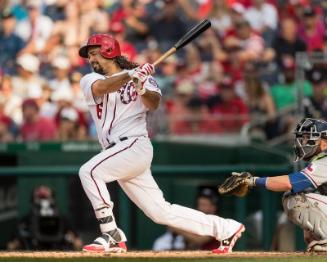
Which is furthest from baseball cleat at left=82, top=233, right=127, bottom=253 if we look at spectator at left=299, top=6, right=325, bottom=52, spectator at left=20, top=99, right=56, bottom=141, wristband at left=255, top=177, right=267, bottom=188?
spectator at left=299, top=6, right=325, bottom=52

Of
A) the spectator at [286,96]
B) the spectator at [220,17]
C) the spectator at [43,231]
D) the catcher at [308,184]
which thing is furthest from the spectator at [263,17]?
the catcher at [308,184]

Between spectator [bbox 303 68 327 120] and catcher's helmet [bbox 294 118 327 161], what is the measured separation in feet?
11.0

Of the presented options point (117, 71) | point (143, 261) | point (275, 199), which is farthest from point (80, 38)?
point (143, 261)

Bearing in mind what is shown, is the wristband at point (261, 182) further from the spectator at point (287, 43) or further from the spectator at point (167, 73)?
the spectator at point (287, 43)

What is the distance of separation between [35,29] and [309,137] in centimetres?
754

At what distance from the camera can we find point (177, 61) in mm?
13516

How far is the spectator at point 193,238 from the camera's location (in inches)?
400

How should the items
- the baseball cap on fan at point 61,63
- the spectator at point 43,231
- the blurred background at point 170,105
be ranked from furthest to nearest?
the baseball cap on fan at point 61,63 → the blurred background at point 170,105 → the spectator at point 43,231

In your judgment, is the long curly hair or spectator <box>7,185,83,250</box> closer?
the long curly hair

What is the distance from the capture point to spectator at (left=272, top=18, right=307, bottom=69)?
→ 1324 cm

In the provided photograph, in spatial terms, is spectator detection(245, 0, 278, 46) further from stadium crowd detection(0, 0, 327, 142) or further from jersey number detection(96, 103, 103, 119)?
jersey number detection(96, 103, 103, 119)

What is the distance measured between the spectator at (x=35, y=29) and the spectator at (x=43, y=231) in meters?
3.94

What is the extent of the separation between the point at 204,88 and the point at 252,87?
0.64 meters

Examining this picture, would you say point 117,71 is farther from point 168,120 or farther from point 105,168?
point 168,120
